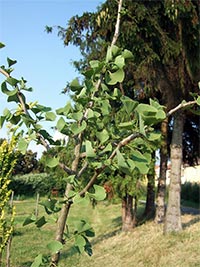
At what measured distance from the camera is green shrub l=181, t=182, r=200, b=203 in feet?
65.8

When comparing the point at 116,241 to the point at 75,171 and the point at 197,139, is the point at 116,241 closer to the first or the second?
the point at 197,139

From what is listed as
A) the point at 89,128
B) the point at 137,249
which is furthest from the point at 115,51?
the point at 137,249

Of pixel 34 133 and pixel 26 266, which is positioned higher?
pixel 34 133

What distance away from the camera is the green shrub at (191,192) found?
20042 mm

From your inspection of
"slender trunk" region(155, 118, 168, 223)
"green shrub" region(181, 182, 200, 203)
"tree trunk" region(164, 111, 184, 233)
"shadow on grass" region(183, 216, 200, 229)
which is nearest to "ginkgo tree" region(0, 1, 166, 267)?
"tree trunk" region(164, 111, 184, 233)

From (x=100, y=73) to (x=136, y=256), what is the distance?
6.25 metres

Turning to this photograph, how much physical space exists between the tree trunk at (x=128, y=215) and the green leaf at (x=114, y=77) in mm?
8332

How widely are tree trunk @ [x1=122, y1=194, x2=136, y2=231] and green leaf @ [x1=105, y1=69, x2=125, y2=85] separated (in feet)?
27.3

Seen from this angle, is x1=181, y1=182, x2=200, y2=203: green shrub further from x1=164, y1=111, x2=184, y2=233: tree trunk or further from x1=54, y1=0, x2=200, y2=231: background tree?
x1=54, y1=0, x2=200, y2=231: background tree

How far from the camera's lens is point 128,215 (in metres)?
9.05

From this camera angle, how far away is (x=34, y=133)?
103cm

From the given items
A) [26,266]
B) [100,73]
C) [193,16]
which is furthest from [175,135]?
[100,73]

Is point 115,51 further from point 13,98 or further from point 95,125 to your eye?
point 13,98

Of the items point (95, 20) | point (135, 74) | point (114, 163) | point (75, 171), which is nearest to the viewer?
point (114, 163)
